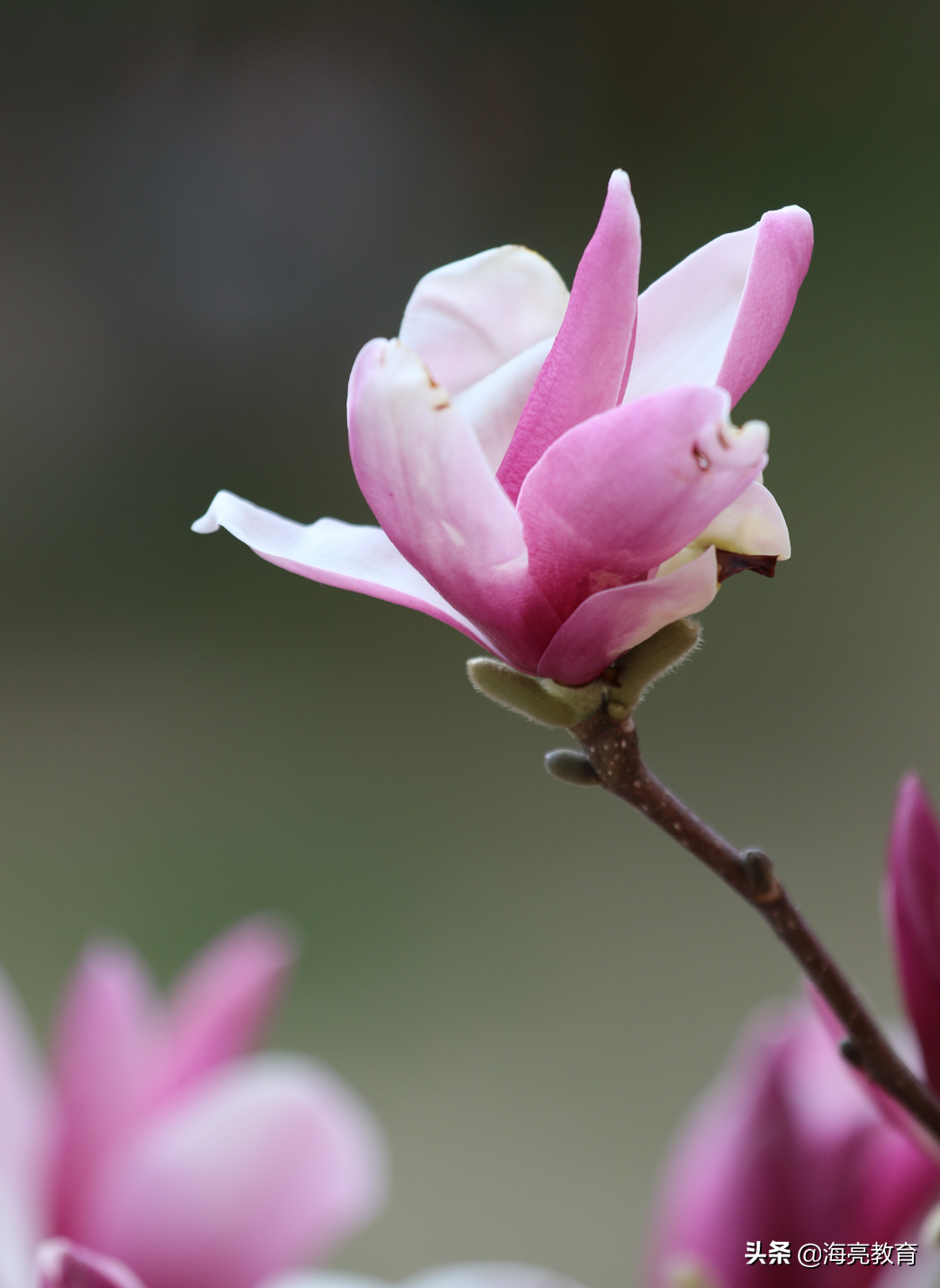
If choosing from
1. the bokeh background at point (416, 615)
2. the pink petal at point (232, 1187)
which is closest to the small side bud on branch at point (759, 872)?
the pink petal at point (232, 1187)

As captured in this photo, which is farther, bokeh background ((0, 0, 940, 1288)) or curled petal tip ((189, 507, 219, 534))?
bokeh background ((0, 0, 940, 1288))

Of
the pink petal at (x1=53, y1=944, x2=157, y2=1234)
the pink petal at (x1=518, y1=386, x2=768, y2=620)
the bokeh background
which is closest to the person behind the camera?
the pink petal at (x1=518, y1=386, x2=768, y2=620)

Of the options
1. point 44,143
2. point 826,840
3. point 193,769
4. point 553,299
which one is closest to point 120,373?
point 44,143

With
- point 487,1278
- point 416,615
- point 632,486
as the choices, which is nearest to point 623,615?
point 632,486

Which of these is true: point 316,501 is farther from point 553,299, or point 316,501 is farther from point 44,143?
point 553,299

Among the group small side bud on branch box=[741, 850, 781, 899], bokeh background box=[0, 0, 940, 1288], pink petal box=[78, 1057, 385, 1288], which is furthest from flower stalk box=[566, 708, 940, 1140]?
bokeh background box=[0, 0, 940, 1288]

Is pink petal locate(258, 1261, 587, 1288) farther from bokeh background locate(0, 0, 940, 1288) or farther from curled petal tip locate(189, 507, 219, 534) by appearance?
bokeh background locate(0, 0, 940, 1288)
